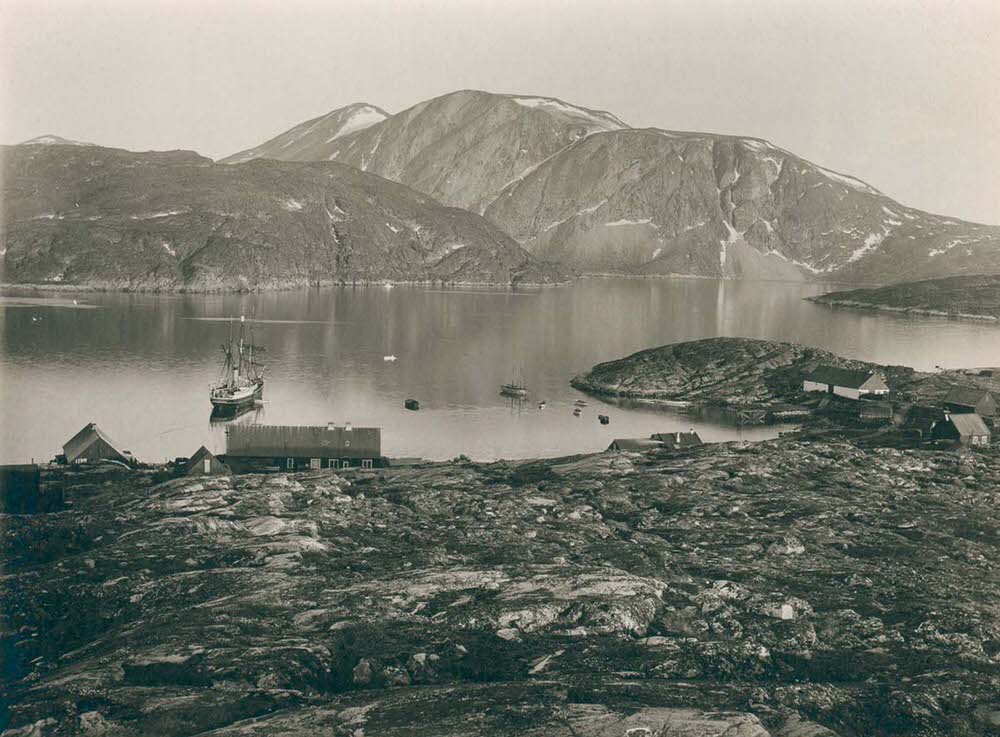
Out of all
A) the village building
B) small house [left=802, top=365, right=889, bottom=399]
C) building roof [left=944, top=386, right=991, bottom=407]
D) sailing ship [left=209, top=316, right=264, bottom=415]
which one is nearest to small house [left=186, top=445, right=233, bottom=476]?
the village building

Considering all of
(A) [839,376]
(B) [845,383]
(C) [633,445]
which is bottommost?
(C) [633,445]

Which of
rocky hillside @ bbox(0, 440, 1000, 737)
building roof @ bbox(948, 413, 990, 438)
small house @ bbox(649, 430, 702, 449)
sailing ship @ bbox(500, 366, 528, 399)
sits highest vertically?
building roof @ bbox(948, 413, 990, 438)

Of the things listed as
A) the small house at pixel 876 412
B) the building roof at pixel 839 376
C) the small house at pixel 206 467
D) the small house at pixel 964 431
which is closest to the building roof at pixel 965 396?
the small house at pixel 876 412

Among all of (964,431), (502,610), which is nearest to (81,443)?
(502,610)

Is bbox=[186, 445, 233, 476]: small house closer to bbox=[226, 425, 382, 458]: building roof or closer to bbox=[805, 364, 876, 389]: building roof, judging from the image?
bbox=[226, 425, 382, 458]: building roof

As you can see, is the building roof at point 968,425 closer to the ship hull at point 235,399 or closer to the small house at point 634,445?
the small house at point 634,445

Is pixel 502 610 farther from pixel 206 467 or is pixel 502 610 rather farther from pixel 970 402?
pixel 970 402
